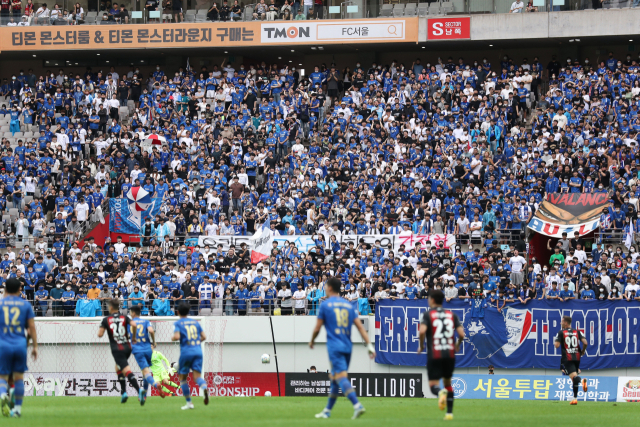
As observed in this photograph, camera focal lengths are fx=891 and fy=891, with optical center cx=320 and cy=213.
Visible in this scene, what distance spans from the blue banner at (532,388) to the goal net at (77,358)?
846 cm

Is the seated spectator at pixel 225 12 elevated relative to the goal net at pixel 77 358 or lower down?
elevated

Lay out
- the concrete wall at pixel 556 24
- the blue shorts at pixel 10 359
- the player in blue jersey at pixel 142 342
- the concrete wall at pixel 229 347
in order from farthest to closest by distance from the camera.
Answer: the concrete wall at pixel 556 24, the concrete wall at pixel 229 347, the player in blue jersey at pixel 142 342, the blue shorts at pixel 10 359

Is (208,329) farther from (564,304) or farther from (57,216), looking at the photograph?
(564,304)

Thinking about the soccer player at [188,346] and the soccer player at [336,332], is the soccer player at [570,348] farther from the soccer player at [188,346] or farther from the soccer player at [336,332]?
the soccer player at [188,346]

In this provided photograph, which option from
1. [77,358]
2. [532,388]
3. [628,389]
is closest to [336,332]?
[532,388]

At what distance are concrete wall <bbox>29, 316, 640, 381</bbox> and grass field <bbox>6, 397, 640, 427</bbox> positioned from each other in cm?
942

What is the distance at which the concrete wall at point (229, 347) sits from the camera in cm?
2802

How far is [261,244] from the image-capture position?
103 ft

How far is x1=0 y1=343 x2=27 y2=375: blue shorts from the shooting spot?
545 inches

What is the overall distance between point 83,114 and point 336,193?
13.8 m

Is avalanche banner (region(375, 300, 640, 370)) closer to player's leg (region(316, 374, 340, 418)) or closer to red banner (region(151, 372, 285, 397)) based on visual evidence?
red banner (region(151, 372, 285, 397))

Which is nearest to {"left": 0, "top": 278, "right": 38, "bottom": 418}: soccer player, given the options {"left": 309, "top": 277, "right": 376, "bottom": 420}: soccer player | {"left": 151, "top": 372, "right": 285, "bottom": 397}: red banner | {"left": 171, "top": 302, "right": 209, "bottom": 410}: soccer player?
{"left": 171, "top": 302, "right": 209, "bottom": 410}: soccer player

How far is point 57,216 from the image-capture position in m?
33.9

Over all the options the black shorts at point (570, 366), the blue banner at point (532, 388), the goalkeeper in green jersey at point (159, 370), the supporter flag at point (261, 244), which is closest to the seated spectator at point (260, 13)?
the supporter flag at point (261, 244)
